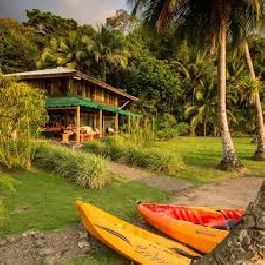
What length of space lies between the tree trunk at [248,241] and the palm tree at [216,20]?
13.8 m

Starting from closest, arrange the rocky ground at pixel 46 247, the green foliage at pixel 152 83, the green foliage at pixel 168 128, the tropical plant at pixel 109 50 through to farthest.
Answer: the rocky ground at pixel 46 247 < the green foliage at pixel 168 128 < the green foliage at pixel 152 83 < the tropical plant at pixel 109 50

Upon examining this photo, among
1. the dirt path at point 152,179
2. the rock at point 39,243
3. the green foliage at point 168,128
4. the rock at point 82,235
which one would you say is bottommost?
the rock at point 39,243

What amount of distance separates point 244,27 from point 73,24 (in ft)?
133

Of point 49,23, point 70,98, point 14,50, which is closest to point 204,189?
point 70,98

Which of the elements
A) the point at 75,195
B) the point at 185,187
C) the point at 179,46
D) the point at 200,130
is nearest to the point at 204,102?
the point at 200,130

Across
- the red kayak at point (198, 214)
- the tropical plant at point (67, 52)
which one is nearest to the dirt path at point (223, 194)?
the red kayak at point (198, 214)

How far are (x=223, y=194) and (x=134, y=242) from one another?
7062mm

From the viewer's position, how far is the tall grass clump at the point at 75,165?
14.0m

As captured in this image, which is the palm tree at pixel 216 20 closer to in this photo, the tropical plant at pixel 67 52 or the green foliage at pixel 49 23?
A: the tropical plant at pixel 67 52

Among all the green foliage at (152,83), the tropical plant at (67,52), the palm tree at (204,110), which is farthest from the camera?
the palm tree at (204,110)

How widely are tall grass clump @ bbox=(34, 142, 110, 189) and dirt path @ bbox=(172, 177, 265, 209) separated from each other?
2545 mm

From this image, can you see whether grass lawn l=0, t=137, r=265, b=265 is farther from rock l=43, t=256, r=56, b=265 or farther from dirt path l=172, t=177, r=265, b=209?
dirt path l=172, t=177, r=265, b=209

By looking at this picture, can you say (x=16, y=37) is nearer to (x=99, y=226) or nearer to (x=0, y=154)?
(x=0, y=154)

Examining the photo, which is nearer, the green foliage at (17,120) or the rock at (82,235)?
the rock at (82,235)
